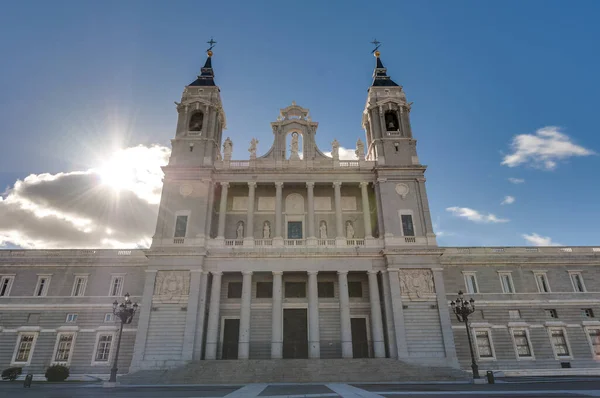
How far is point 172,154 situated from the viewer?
34.4 metres

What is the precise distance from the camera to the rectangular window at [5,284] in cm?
3167

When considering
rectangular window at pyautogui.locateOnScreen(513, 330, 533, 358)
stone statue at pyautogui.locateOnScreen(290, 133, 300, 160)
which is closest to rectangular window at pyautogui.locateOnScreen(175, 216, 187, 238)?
stone statue at pyautogui.locateOnScreen(290, 133, 300, 160)

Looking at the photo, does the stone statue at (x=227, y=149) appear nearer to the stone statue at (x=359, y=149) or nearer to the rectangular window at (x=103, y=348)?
the stone statue at (x=359, y=149)

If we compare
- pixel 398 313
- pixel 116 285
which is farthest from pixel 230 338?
pixel 398 313

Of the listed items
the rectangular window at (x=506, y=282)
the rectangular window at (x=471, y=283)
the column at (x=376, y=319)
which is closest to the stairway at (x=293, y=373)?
the column at (x=376, y=319)

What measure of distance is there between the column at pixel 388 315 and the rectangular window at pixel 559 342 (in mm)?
13923

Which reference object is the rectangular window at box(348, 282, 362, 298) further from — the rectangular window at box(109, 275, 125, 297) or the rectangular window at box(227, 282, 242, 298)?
the rectangular window at box(109, 275, 125, 297)

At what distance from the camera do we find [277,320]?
28.0 meters

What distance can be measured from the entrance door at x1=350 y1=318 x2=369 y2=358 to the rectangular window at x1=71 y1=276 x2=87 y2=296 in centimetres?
2325

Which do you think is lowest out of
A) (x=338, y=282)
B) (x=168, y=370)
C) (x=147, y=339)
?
(x=168, y=370)

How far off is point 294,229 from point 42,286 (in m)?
22.5

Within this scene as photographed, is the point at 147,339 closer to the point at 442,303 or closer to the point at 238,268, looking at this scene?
the point at 238,268

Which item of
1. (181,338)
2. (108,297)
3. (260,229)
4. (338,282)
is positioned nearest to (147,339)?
(181,338)

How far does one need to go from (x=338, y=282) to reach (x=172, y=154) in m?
19.2
